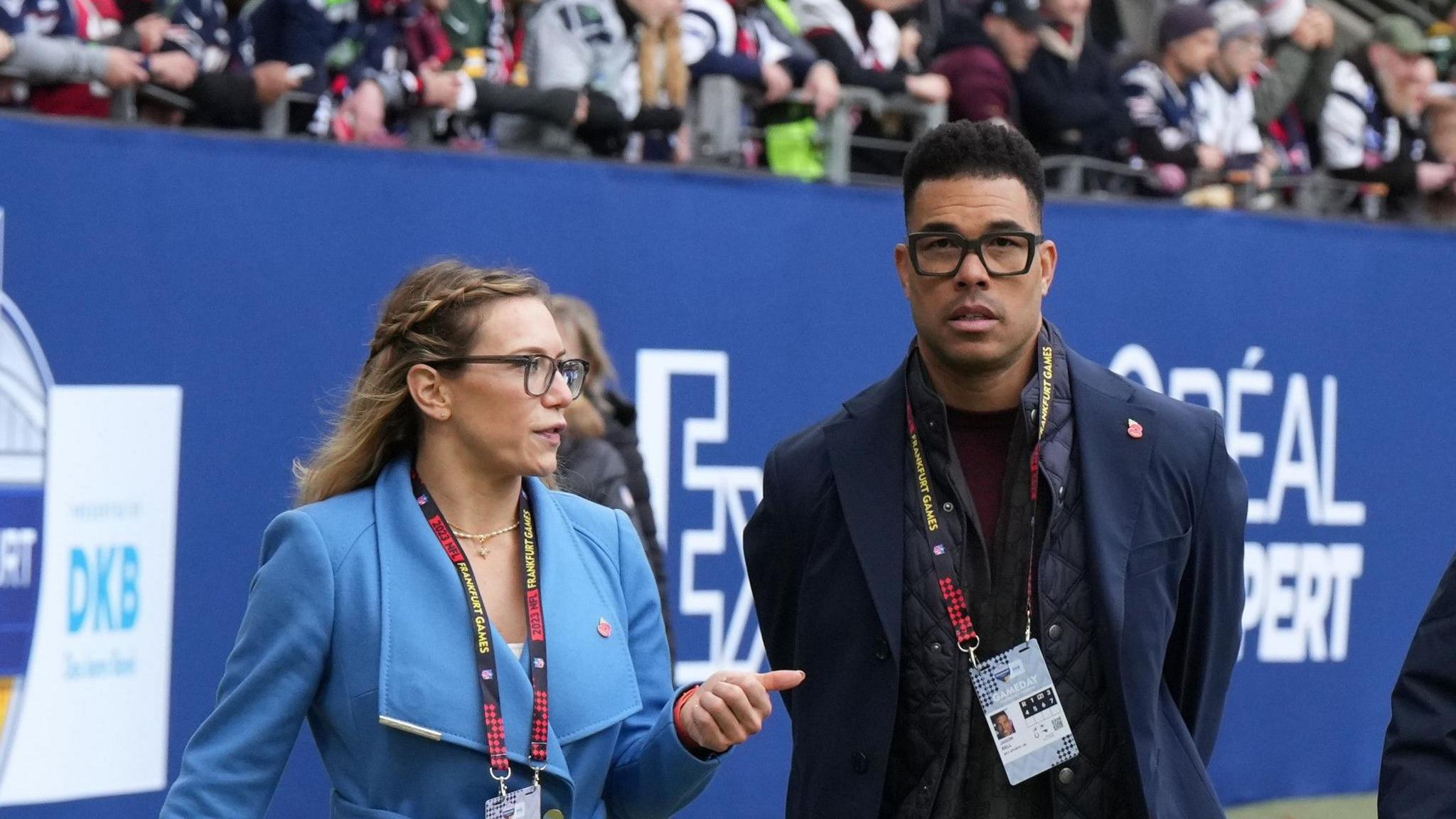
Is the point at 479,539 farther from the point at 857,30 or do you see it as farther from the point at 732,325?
the point at 857,30

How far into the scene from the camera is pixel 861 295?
7.98 meters

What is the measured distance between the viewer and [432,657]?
2.99m

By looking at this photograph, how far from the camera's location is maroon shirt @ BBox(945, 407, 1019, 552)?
11.0 ft

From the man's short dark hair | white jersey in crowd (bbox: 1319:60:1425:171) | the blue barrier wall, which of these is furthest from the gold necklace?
white jersey in crowd (bbox: 1319:60:1425:171)

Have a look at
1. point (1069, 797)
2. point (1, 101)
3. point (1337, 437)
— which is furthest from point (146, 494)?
point (1337, 437)

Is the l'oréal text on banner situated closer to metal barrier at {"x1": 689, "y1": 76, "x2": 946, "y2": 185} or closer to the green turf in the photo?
metal barrier at {"x1": 689, "y1": 76, "x2": 946, "y2": 185}

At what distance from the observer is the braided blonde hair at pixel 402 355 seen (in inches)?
126

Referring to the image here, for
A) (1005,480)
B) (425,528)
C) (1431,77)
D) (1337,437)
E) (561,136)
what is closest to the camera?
(425,528)

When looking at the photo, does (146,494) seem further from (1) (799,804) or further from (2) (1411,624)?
(2) (1411,624)

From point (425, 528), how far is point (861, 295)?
5030mm

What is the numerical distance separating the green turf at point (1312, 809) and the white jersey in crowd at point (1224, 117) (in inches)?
137

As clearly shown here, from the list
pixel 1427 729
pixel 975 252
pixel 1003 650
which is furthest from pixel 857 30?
pixel 1427 729

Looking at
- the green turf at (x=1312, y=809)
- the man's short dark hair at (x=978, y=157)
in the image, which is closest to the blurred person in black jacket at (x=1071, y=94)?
the green turf at (x=1312, y=809)

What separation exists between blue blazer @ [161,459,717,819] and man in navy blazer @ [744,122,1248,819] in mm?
397
